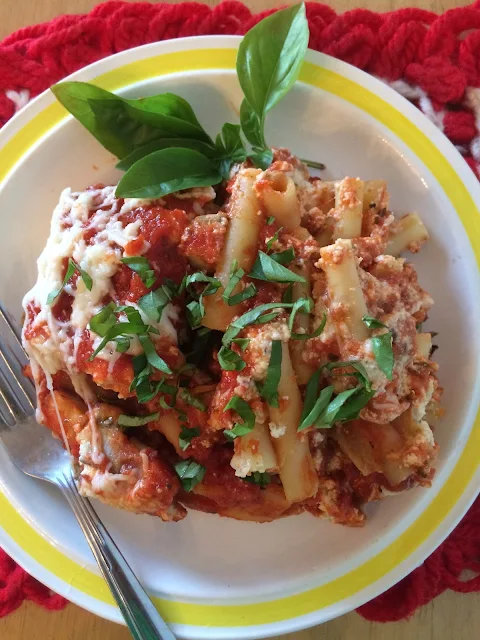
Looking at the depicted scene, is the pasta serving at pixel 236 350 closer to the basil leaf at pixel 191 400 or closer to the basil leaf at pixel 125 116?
the basil leaf at pixel 191 400

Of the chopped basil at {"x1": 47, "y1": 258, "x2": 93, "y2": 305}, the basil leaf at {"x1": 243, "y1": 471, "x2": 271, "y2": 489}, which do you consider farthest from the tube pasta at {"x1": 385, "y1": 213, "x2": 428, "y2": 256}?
the chopped basil at {"x1": 47, "y1": 258, "x2": 93, "y2": 305}

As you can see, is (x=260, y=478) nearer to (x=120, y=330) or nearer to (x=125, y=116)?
(x=120, y=330)

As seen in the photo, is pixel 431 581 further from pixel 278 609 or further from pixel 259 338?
pixel 259 338

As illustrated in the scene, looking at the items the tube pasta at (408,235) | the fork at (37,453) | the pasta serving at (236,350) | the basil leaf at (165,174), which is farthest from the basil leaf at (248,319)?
the fork at (37,453)

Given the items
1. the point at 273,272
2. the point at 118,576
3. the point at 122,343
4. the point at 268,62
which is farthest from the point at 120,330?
the point at 268,62

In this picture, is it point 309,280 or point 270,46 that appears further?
point 270,46

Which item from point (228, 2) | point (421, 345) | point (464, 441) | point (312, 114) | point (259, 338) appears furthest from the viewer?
point (228, 2)

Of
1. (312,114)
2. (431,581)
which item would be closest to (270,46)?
(312,114)
